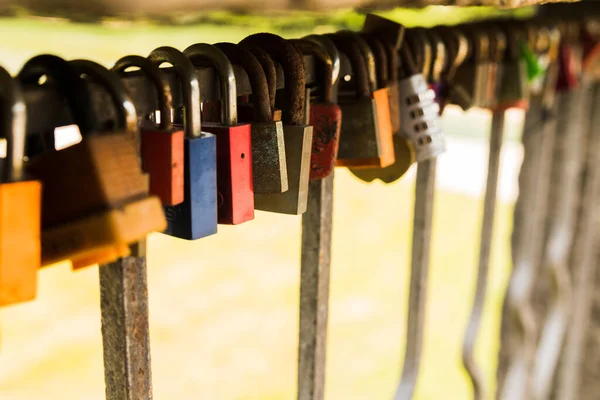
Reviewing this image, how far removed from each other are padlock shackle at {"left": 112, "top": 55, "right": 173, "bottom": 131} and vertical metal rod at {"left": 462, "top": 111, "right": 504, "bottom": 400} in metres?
0.81

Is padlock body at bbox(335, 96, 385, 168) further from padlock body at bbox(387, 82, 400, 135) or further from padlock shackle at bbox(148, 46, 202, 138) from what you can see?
padlock shackle at bbox(148, 46, 202, 138)

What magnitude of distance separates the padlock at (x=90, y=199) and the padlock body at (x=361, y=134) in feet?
A: 1.16

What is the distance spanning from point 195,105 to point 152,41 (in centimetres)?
856

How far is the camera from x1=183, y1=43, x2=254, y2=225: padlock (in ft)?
1.79

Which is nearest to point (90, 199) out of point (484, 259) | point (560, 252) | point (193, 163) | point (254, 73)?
point (193, 163)

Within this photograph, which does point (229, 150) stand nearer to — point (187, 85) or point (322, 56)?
point (187, 85)

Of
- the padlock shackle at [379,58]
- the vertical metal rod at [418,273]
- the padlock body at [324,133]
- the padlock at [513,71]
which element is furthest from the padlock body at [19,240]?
the padlock at [513,71]

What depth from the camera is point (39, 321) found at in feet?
17.3

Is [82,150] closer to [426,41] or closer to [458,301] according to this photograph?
[426,41]

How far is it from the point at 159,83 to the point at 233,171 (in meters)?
0.10

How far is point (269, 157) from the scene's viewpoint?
1.91ft

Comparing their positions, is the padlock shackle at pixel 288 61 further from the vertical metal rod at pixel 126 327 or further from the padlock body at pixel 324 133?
the vertical metal rod at pixel 126 327

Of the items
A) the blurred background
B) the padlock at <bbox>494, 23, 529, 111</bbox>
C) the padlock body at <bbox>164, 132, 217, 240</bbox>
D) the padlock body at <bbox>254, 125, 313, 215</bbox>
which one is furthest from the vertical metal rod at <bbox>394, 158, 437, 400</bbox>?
the blurred background

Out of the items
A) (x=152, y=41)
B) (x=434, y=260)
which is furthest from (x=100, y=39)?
(x=434, y=260)
